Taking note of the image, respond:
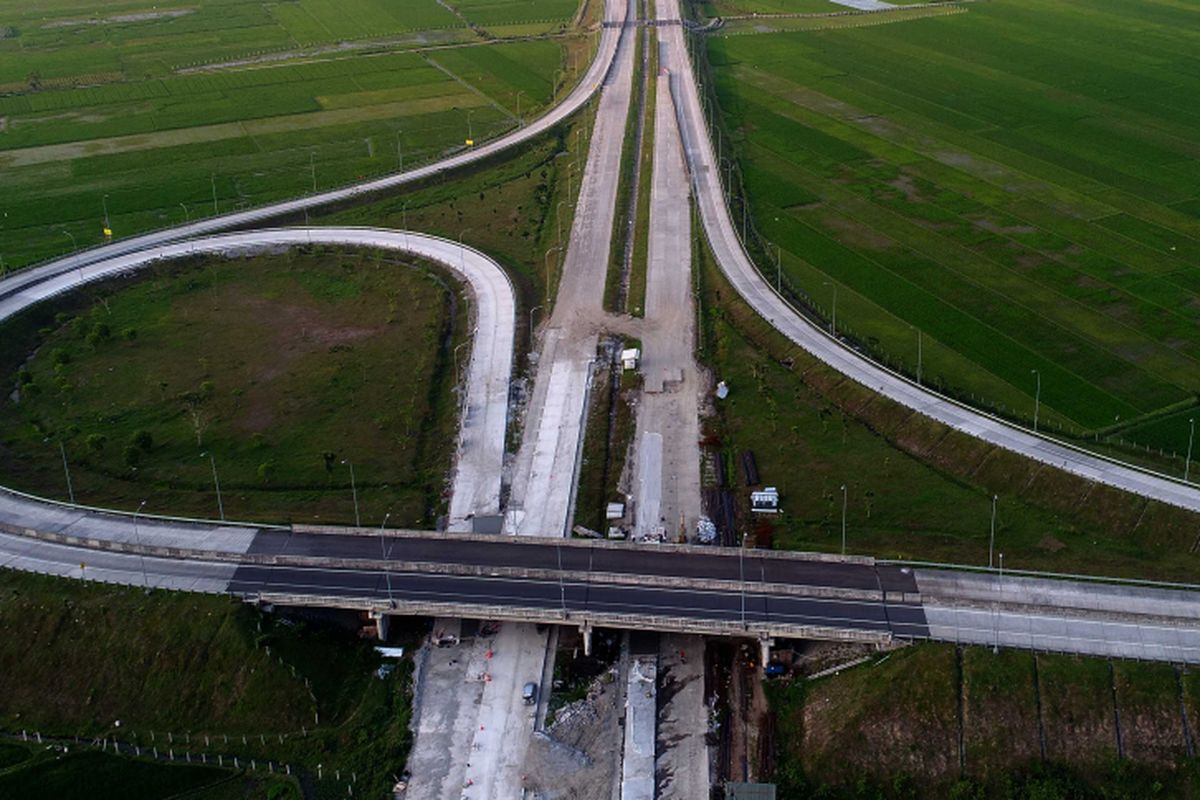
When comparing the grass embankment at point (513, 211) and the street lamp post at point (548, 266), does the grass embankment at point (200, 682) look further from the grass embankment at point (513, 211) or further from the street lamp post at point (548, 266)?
the street lamp post at point (548, 266)

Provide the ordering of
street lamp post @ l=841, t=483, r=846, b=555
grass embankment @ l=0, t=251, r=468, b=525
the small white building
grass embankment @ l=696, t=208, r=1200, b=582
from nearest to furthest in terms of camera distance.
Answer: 1. grass embankment @ l=696, t=208, r=1200, b=582
2. street lamp post @ l=841, t=483, r=846, b=555
3. the small white building
4. grass embankment @ l=0, t=251, r=468, b=525

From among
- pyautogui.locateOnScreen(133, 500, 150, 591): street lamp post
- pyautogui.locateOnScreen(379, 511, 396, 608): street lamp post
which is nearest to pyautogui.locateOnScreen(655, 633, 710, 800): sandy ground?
pyautogui.locateOnScreen(379, 511, 396, 608): street lamp post

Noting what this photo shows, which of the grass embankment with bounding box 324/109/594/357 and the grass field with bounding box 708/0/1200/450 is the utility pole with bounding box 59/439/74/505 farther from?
the grass field with bounding box 708/0/1200/450

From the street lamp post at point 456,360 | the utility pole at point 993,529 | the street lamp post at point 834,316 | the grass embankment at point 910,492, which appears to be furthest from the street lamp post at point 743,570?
the street lamp post at point 834,316

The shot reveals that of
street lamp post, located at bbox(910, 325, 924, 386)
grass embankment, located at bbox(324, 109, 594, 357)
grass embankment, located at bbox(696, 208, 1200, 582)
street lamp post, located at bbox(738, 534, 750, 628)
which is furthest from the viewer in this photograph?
grass embankment, located at bbox(324, 109, 594, 357)

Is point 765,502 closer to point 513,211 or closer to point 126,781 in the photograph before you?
point 126,781
